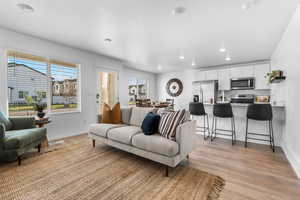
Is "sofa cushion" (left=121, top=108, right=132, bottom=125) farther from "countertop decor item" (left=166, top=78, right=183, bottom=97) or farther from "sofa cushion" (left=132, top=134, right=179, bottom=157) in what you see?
"countertop decor item" (left=166, top=78, right=183, bottom=97)

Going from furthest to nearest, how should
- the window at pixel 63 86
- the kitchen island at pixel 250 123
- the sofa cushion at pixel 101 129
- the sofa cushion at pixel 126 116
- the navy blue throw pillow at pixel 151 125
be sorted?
the window at pixel 63 86
the sofa cushion at pixel 126 116
the kitchen island at pixel 250 123
the sofa cushion at pixel 101 129
the navy blue throw pillow at pixel 151 125

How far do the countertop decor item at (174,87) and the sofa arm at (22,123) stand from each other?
576 cm

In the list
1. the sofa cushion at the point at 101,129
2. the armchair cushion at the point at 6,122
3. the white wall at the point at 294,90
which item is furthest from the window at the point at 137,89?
the white wall at the point at 294,90

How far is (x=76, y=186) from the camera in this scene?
163 cm

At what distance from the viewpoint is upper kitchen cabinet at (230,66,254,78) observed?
4798 millimetres

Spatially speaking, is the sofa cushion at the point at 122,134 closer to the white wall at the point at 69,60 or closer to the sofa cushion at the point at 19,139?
the sofa cushion at the point at 19,139

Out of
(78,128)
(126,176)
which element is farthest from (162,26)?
(78,128)

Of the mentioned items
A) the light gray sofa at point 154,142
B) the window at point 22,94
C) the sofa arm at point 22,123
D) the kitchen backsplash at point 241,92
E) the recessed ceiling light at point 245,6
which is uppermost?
the recessed ceiling light at point 245,6

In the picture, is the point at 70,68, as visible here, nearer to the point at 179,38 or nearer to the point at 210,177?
the point at 179,38

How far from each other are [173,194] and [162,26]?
8.82 ft

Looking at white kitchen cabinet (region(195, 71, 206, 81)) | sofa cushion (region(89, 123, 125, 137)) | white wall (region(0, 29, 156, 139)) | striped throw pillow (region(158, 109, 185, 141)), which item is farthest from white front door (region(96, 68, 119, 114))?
white kitchen cabinet (region(195, 71, 206, 81))

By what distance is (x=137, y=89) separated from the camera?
6.64 meters

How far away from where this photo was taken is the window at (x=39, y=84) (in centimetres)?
286

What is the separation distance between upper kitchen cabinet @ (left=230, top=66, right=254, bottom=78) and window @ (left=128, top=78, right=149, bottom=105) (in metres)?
3.96
